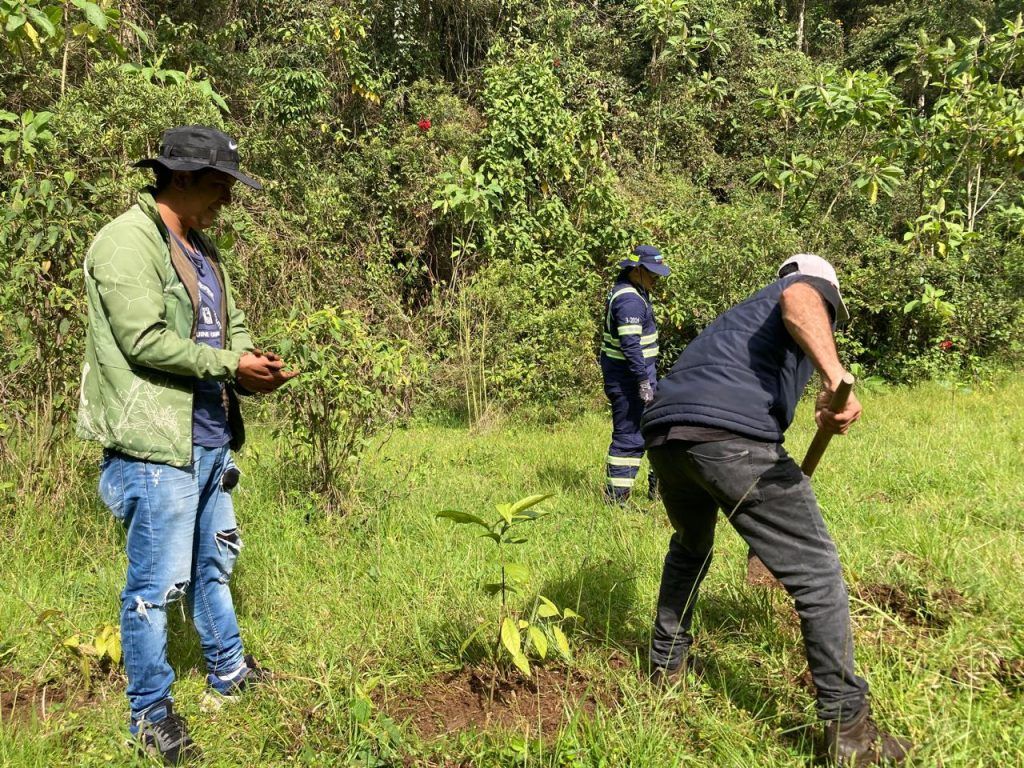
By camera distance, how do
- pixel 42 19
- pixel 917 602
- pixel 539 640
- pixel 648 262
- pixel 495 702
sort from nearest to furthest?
1. pixel 539 640
2. pixel 495 702
3. pixel 42 19
4. pixel 917 602
5. pixel 648 262

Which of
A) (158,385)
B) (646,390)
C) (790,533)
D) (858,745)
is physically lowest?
(858,745)

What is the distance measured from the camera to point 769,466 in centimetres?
246

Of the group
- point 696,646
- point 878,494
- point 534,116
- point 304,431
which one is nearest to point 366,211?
point 534,116

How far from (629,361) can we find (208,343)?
315 centimetres

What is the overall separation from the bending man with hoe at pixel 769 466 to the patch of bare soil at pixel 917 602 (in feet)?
2.68

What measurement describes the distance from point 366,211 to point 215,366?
27.7ft

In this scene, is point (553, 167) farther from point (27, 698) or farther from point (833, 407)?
point (27, 698)

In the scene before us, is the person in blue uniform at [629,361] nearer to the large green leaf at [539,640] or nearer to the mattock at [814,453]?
the mattock at [814,453]

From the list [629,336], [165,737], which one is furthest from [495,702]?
[629,336]

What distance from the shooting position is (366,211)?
10570 millimetres

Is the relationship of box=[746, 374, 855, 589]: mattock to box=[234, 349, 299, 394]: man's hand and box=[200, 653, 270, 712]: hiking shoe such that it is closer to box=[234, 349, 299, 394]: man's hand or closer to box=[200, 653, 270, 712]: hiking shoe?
box=[234, 349, 299, 394]: man's hand

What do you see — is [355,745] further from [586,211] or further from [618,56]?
[618,56]

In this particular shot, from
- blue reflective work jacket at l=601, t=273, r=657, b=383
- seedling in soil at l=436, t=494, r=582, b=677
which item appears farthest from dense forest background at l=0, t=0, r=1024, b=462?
seedling in soil at l=436, t=494, r=582, b=677

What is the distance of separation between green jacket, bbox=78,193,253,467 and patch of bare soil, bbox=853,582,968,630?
292cm
